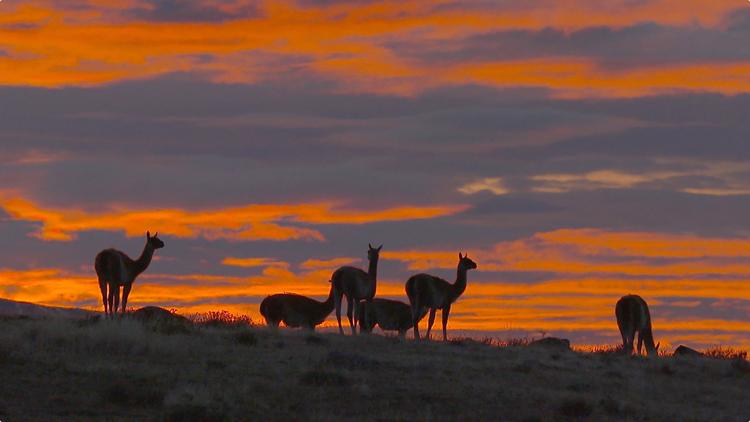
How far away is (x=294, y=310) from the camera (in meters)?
42.3

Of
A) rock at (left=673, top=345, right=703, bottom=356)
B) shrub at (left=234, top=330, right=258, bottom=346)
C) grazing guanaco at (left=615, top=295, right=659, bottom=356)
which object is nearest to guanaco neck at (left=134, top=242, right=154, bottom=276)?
shrub at (left=234, top=330, right=258, bottom=346)

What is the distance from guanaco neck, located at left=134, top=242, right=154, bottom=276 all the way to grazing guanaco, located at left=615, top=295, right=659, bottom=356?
1434 cm

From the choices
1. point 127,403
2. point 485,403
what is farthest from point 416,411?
point 127,403

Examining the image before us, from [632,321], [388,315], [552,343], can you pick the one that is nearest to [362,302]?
[388,315]

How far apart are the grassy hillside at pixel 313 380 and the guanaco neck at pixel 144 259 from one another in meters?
8.04

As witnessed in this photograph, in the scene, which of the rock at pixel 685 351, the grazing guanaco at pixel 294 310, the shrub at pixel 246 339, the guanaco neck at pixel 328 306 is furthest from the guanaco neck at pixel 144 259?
the rock at pixel 685 351

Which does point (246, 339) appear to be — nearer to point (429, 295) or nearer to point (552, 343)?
point (429, 295)

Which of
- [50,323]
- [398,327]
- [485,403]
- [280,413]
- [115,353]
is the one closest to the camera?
[280,413]

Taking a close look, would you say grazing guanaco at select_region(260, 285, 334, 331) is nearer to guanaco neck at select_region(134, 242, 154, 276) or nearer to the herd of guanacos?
the herd of guanacos

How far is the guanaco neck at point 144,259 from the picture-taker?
43.2m

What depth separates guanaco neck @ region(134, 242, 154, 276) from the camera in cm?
4316

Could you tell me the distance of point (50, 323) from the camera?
106 feet

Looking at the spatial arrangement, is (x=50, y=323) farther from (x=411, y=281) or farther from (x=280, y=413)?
(x=411, y=281)

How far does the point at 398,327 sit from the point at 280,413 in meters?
20.3
